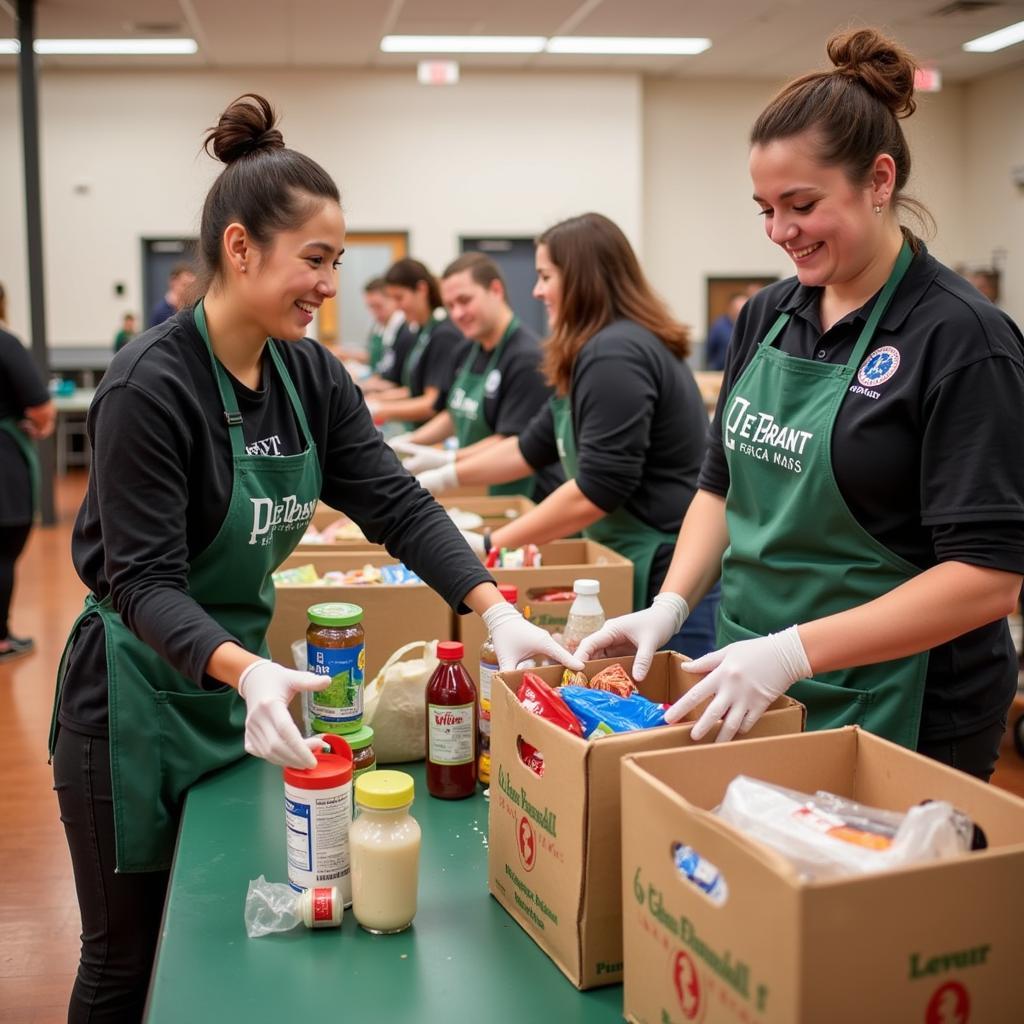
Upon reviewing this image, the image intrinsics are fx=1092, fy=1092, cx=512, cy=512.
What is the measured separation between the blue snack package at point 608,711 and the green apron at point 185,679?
53cm

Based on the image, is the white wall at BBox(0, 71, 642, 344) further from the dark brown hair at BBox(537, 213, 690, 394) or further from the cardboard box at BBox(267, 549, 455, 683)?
the cardboard box at BBox(267, 549, 455, 683)

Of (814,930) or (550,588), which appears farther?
(550,588)

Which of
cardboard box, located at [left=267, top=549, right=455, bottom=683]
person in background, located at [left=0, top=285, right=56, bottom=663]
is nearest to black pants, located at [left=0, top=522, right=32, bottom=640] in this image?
person in background, located at [left=0, top=285, right=56, bottom=663]

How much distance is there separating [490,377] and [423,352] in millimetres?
1838

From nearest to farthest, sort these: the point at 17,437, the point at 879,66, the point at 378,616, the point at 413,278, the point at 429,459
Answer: the point at 879,66 < the point at 378,616 < the point at 429,459 < the point at 17,437 < the point at 413,278

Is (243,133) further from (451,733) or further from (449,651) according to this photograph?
(451,733)

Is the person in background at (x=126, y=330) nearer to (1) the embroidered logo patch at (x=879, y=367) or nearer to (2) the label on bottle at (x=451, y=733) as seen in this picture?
(2) the label on bottle at (x=451, y=733)

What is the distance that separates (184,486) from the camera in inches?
57.4

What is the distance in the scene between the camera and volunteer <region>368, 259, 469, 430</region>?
5.38 m

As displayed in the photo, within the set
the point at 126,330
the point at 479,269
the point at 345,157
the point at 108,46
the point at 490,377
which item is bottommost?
the point at 490,377

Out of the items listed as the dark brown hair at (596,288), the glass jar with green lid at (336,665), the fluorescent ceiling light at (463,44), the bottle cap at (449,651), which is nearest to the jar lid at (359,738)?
the glass jar with green lid at (336,665)

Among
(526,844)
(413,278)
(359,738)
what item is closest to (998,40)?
(413,278)

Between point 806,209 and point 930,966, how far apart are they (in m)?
0.98

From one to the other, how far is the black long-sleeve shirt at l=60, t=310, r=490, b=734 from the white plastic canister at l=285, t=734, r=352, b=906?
0.69ft
